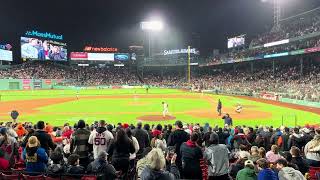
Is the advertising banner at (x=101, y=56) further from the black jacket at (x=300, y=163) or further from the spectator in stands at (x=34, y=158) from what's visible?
the black jacket at (x=300, y=163)

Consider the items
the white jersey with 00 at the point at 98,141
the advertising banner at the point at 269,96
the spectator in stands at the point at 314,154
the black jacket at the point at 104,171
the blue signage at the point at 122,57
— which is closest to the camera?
the black jacket at the point at 104,171

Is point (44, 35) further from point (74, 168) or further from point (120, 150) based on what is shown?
point (74, 168)

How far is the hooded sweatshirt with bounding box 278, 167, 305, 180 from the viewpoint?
19.8 ft

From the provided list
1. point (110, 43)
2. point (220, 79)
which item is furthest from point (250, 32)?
point (110, 43)

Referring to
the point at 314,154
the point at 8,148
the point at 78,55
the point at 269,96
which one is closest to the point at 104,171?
the point at 8,148

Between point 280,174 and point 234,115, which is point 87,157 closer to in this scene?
point 280,174

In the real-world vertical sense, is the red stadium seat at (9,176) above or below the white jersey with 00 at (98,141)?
below

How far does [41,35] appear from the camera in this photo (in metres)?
90.9

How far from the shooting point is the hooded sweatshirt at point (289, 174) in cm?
604

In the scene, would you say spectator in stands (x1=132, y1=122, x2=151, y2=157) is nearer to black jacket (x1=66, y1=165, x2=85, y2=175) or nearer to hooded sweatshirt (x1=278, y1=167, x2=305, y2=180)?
black jacket (x1=66, y1=165, x2=85, y2=175)

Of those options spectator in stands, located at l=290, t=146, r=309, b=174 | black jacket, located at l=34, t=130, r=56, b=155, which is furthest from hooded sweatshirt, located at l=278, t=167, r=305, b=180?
black jacket, located at l=34, t=130, r=56, b=155

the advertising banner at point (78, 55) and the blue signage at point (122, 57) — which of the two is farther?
the blue signage at point (122, 57)

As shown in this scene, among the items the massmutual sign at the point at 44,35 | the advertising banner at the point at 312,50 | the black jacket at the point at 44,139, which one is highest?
the massmutual sign at the point at 44,35

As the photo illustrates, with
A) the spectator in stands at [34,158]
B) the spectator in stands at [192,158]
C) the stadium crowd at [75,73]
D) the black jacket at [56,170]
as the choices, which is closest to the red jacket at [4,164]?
the spectator in stands at [34,158]
